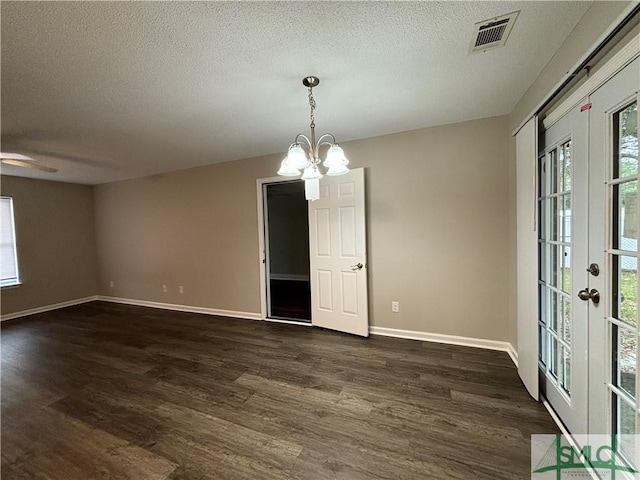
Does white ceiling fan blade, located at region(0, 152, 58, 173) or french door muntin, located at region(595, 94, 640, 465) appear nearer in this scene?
french door muntin, located at region(595, 94, 640, 465)

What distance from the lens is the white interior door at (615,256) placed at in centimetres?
113

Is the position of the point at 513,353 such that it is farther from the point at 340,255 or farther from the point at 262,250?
the point at 262,250

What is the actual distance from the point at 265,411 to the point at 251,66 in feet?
8.06

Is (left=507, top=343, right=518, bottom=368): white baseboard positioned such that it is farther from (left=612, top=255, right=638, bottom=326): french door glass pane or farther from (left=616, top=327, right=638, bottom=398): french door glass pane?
(left=612, top=255, right=638, bottom=326): french door glass pane

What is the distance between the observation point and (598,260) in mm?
1331

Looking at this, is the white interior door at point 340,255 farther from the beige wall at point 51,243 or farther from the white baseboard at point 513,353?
the beige wall at point 51,243

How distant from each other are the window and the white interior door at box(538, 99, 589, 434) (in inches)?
290

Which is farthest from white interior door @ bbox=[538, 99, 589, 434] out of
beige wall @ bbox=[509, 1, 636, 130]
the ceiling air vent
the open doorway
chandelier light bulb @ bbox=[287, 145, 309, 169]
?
the open doorway

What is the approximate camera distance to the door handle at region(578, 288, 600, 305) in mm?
1334

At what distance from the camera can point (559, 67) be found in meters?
1.62

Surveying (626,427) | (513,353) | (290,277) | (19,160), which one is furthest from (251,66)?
(290,277)

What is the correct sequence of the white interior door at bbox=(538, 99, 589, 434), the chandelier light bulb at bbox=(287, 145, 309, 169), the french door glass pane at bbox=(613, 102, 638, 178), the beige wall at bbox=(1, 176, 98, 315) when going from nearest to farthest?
1. the french door glass pane at bbox=(613, 102, 638, 178)
2. the white interior door at bbox=(538, 99, 589, 434)
3. the chandelier light bulb at bbox=(287, 145, 309, 169)
4. the beige wall at bbox=(1, 176, 98, 315)

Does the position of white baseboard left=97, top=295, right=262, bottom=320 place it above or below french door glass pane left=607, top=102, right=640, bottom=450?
below

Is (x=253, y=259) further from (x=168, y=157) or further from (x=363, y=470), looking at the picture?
(x=363, y=470)
